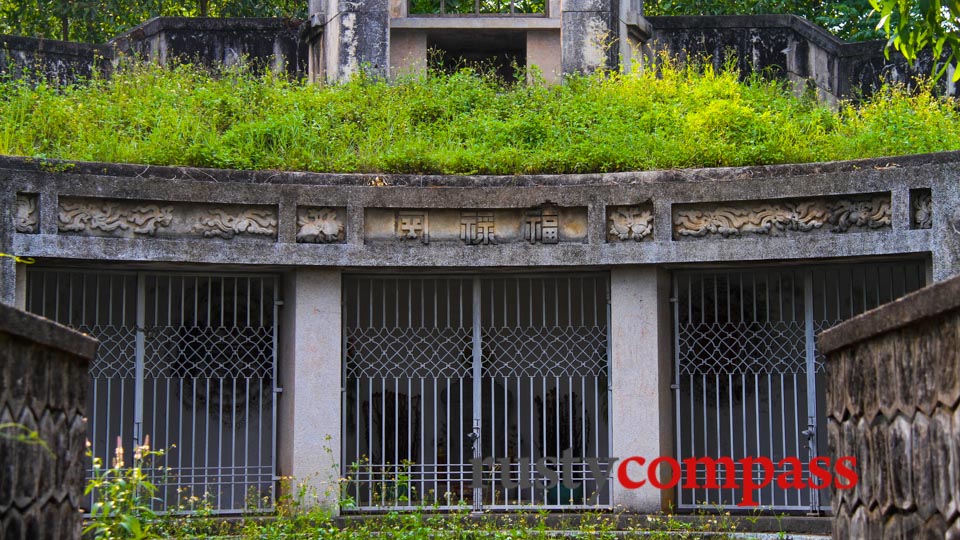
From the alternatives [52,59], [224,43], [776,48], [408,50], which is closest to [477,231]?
[408,50]

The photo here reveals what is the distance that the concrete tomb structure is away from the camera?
35.9 ft

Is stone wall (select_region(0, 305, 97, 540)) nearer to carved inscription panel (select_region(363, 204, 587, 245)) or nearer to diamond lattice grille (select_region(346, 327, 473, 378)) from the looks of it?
carved inscription panel (select_region(363, 204, 587, 245))

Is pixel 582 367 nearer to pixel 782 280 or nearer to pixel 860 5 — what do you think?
pixel 782 280

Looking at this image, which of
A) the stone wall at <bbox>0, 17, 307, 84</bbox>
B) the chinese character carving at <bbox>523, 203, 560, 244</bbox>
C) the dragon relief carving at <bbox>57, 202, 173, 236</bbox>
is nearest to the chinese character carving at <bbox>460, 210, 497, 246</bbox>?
the chinese character carving at <bbox>523, 203, 560, 244</bbox>

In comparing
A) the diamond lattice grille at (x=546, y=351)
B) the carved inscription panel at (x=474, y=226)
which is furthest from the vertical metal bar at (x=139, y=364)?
the diamond lattice grille at (x=546, y=351)

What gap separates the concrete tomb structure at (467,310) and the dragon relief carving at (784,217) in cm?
2

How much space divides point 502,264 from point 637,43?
512 cm

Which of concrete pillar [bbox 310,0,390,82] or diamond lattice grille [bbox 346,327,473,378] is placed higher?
concrete pillar [bbox 310,0,390,82]

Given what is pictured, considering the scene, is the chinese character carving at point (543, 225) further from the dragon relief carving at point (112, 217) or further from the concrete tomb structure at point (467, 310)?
the dragon relief carving at point (112, 217)

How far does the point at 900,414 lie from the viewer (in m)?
5.38

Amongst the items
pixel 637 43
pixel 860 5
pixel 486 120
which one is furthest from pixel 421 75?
pixel 860 5

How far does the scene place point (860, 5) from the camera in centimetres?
2127

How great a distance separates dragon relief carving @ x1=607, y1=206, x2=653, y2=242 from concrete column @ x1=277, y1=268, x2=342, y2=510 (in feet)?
8.25

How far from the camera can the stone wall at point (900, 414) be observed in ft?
16.1
